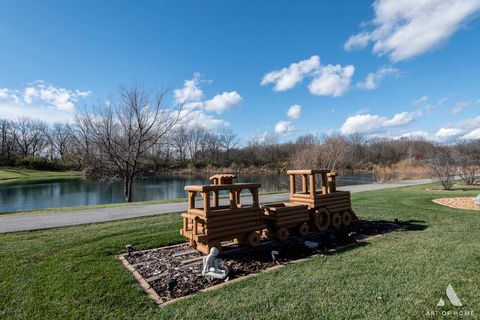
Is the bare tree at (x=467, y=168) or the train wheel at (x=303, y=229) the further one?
the bare tree at (x=467, y=168)

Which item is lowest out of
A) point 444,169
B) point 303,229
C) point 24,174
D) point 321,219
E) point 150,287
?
point 150,287

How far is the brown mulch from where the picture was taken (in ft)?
33.1

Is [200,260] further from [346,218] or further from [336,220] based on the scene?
[346,218]

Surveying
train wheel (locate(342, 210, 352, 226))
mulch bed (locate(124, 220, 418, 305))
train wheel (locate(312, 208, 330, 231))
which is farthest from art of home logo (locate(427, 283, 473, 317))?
train wheel (locate(342, 210, 352, 226))

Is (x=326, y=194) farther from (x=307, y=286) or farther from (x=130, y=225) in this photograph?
(x=130, y=225)

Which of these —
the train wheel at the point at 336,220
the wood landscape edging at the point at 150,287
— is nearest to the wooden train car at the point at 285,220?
the wood landscape edging at the point at 150,287

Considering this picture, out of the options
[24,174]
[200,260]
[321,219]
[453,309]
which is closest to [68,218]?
[200,260]

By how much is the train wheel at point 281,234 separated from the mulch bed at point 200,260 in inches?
4.0

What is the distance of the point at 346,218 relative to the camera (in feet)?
23.9

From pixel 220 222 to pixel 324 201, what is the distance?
299cm

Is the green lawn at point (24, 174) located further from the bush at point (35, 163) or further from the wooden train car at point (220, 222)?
the wooden train car at point (220, 222)

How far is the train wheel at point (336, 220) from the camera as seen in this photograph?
7008 millimetres

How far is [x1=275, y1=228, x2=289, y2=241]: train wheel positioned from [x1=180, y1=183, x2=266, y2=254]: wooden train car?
0.56m

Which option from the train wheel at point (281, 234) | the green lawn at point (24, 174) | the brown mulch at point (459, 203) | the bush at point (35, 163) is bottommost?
the brown mulch at point (459, 203)
